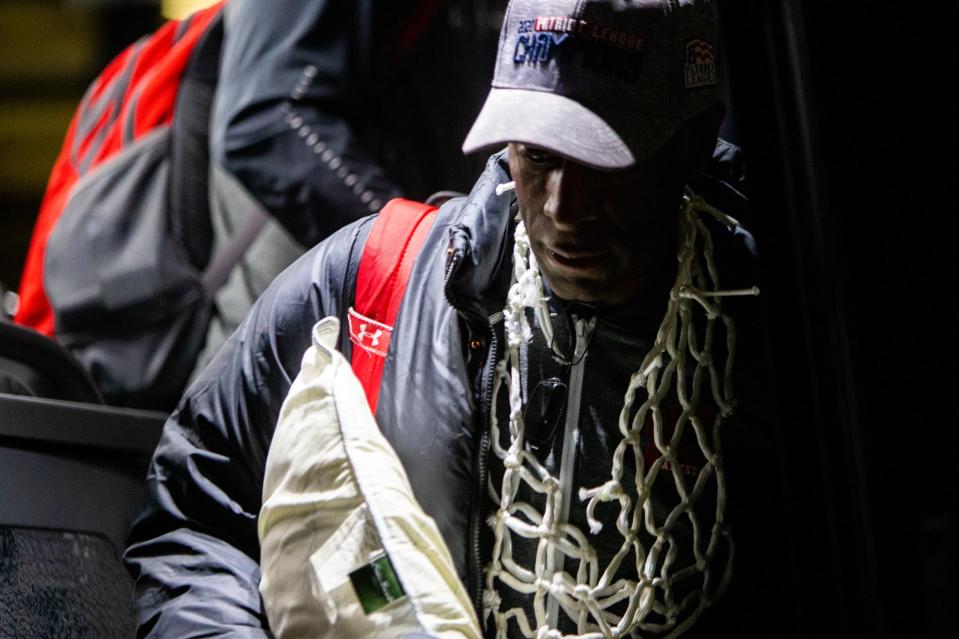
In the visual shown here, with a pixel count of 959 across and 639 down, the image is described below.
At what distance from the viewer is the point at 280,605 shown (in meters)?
1.50

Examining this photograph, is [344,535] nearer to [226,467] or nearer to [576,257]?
[226,467]

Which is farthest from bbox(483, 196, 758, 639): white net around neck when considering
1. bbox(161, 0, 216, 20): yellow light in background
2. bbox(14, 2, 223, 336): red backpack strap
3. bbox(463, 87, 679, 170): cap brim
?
bbox(161, 0, 216, 20): yellow light in background

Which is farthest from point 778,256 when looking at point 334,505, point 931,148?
point 334,505

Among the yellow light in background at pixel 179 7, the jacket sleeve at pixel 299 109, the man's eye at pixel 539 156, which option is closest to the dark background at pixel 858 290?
the man's eye at pixel 539 156

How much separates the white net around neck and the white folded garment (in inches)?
4.7

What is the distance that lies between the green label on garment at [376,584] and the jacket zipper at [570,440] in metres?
0.23

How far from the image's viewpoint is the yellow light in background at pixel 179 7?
3.31m

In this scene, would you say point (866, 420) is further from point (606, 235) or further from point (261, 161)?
point (261, 161)

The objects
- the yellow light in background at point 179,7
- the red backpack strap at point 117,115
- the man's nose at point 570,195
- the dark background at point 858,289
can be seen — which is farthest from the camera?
the yellow light in background at point 179,7

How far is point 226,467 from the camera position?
162 centimetres

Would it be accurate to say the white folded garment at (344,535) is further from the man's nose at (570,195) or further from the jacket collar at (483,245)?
the man's nose at (570,195)

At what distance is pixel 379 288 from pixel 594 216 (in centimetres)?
30

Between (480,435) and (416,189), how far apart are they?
2.88 ft

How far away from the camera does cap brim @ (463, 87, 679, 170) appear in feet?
4.65
